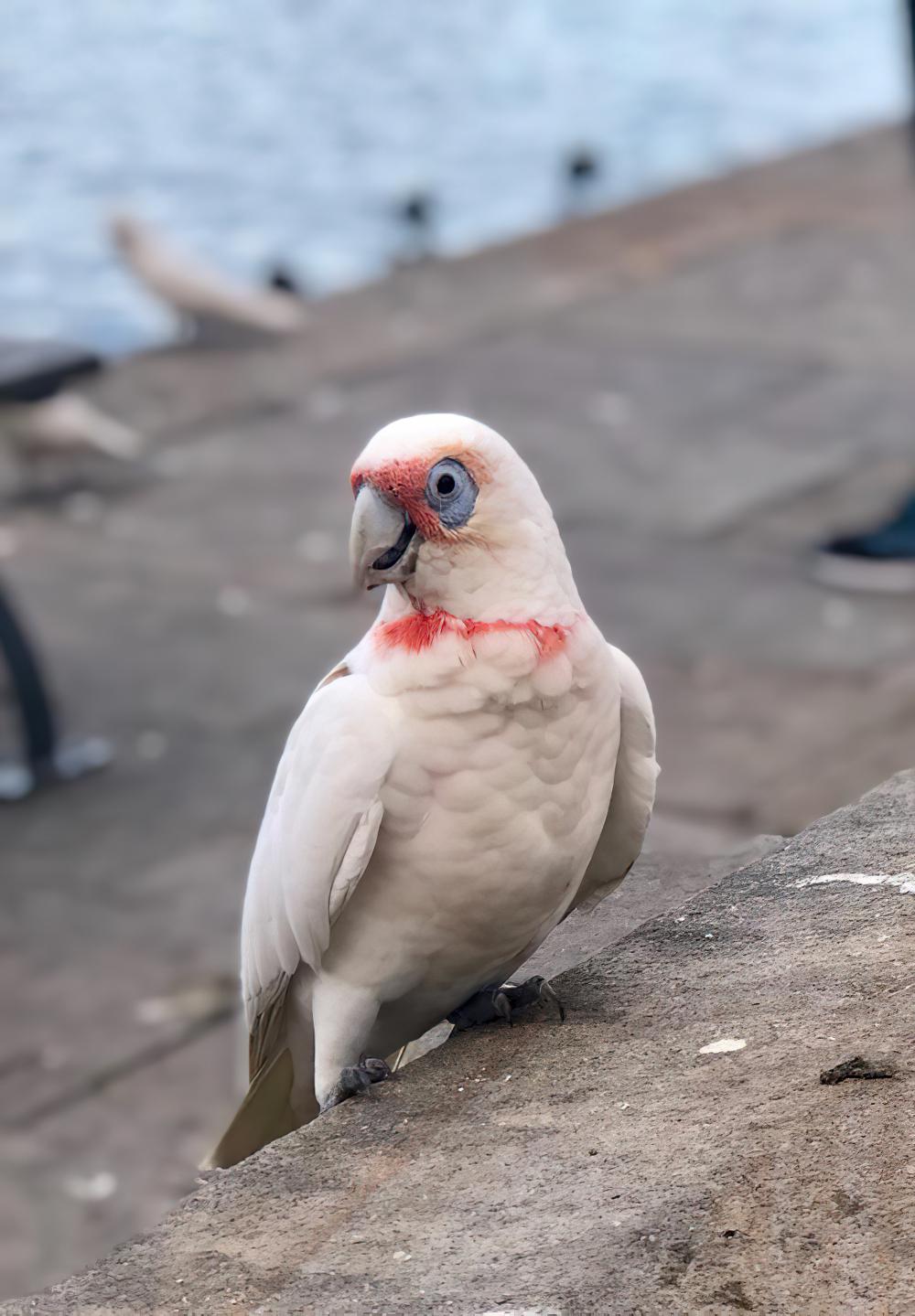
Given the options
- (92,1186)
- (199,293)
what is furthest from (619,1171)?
(199,293)

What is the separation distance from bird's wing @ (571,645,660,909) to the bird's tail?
0.52 meters

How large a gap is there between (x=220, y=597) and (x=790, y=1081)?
5229 mm

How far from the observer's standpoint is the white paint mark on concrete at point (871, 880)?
111 inches

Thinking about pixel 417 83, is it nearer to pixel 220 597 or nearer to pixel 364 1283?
pixel 220 597

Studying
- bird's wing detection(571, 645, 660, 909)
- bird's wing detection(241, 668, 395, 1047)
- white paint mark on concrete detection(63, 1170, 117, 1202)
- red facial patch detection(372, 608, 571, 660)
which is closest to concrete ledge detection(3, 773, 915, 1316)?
bird's wing detection(571, 645, 660, 909)

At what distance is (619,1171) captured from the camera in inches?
85.6

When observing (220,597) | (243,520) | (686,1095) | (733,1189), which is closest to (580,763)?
(686,1095)

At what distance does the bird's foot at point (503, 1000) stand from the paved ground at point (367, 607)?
1.91 feet

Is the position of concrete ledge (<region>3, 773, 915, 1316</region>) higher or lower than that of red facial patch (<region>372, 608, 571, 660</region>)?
lower

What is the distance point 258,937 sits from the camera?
265 centimetres

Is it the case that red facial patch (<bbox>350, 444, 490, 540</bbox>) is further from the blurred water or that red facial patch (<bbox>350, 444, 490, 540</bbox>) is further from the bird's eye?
the blurred water

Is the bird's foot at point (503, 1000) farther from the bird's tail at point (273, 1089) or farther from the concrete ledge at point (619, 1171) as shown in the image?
the bird's tail at point (273, 1089)

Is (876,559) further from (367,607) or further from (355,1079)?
(355,1079)

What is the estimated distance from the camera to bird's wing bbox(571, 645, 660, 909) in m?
2.62
